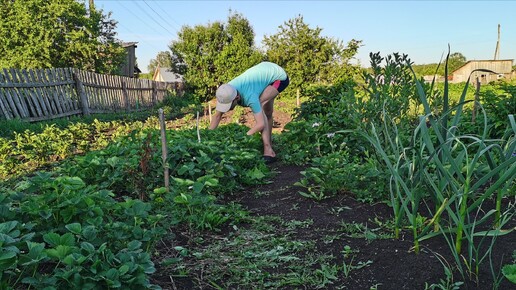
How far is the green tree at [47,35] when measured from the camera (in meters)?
19.2

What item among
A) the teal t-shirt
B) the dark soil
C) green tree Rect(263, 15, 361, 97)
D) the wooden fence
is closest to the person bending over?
the teal t-shirt

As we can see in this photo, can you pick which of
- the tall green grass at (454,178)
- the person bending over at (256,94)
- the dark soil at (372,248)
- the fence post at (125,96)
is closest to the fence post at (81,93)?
the fence post at (125,96)

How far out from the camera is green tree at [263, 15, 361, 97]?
21.7m

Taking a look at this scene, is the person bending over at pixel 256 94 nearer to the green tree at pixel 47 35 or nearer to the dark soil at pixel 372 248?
the dark soil at pixel 372 248

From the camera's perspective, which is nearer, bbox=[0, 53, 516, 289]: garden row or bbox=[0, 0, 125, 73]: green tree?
bbox=[0, 53, 516, 289]: garden row

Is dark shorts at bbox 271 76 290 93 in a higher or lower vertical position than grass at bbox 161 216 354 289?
higher

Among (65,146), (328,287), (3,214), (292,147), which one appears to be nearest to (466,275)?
(328,287)

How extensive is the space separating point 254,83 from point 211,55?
19433 millimetres

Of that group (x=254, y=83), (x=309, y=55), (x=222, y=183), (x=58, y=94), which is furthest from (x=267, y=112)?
(x=309, y=55)

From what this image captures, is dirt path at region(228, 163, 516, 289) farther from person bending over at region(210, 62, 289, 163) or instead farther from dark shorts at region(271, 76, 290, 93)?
dark shorts at region(271, 76, 290, 93)

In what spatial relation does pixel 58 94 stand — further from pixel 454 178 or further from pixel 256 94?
pixel 454 178

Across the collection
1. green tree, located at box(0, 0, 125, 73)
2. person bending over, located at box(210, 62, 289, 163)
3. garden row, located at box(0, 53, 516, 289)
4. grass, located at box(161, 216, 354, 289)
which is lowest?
grass, located at box(161, 216, 354, 289)

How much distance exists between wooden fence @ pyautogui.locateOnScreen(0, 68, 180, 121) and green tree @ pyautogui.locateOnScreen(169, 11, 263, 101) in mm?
7340

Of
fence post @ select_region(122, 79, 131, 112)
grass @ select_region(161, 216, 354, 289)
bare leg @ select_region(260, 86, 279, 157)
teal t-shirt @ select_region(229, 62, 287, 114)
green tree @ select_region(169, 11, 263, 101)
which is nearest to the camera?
grass @ select_region(161, 216, 354, 289)
